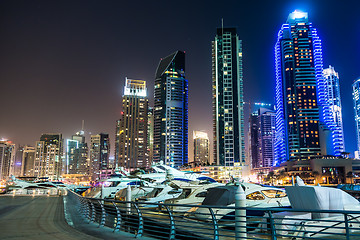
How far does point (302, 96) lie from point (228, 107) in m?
48.1

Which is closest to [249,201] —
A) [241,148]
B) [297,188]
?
[297,188]

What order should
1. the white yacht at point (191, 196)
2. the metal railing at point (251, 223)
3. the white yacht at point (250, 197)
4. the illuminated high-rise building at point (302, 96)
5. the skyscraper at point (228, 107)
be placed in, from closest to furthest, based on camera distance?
the metal railing at point (251, 223) < the white yacht at point (250, 197) < the white yacht at point (191, 196) < the skyscraper at point (228, 107) < the illuminated high-rise building at point (302, 96)

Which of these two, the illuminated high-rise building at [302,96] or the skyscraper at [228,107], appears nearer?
the skyscraper at [228,107]

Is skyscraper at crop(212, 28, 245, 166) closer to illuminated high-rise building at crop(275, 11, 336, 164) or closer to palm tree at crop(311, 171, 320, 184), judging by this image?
illuminated high-rise building at crop(275, 11, 336, 164)

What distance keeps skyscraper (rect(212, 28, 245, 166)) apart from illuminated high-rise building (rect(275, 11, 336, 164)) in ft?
116

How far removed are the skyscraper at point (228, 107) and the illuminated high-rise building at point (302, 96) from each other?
1397 inches

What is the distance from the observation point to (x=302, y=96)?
596ft

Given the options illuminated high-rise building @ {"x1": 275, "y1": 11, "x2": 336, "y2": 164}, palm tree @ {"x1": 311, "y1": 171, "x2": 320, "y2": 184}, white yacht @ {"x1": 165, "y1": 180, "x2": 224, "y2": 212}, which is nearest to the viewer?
white yacht @ {"x1": 165, "y1": 180, "x2": 224, "y2": 212}

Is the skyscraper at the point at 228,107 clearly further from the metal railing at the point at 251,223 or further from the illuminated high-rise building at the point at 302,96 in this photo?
the metal railing at the point at 251,223

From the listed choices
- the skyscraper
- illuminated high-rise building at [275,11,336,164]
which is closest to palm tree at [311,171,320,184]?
illuminated high-rise building at [275,11,336,164]

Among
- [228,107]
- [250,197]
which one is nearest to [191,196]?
[250,197]

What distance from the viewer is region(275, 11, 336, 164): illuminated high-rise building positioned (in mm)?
176750

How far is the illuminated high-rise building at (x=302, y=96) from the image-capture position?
17675 cm

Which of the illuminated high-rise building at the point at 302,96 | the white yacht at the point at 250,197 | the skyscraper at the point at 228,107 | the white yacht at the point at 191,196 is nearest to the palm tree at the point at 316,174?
the illuminated high-rise building at the point at 302,96
